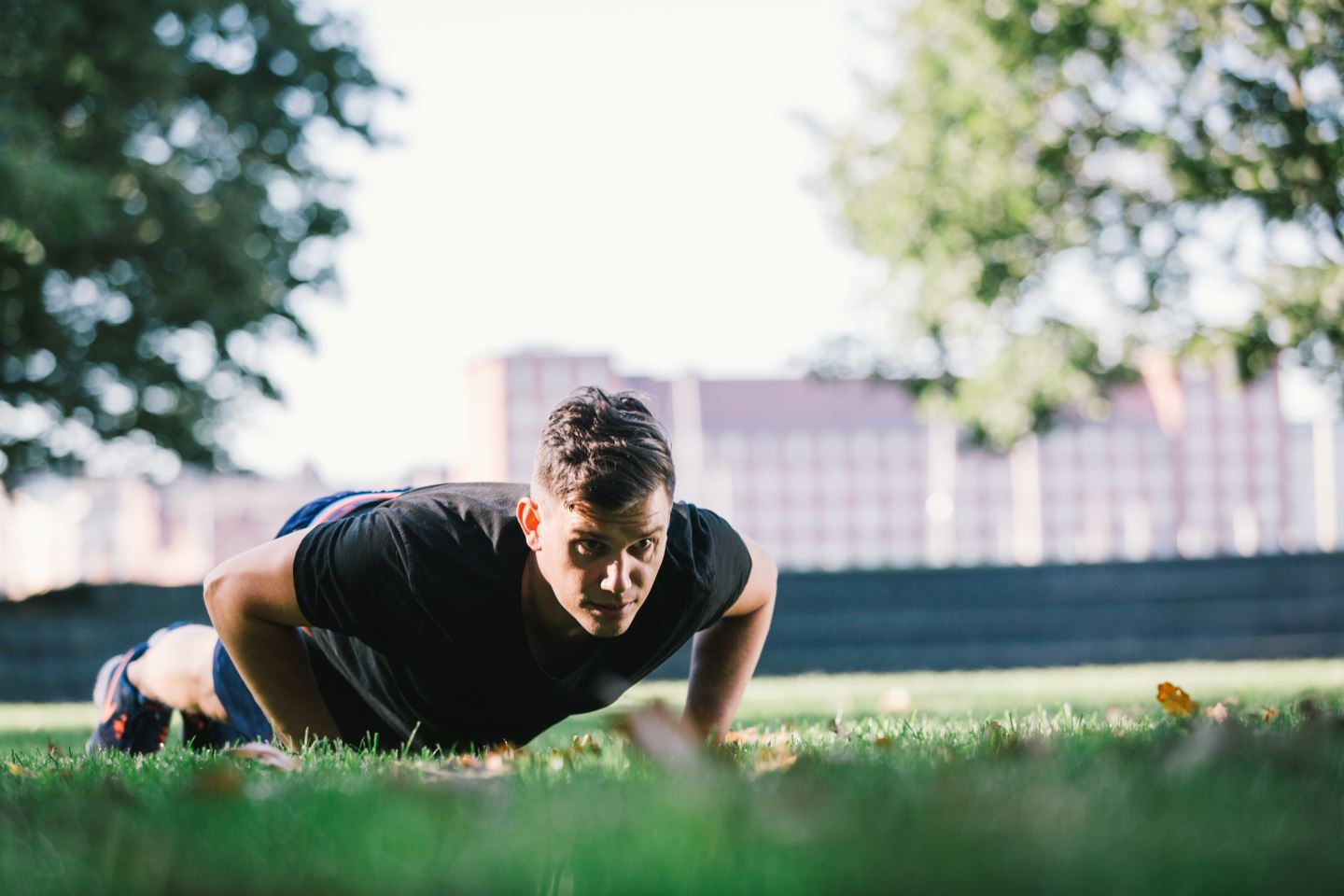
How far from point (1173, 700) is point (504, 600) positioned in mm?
1866

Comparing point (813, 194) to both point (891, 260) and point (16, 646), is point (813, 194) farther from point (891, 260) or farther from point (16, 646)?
point (16, 646)

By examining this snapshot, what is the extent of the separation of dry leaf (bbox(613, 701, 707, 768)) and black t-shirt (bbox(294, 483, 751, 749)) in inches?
26.4

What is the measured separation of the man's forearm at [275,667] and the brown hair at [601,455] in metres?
0.87

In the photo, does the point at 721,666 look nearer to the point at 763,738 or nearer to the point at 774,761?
the point at 763,738

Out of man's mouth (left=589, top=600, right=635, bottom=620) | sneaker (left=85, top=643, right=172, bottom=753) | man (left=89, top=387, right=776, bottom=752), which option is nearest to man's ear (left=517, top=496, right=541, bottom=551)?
man (left=89, top=387, right=776, bottom=752)

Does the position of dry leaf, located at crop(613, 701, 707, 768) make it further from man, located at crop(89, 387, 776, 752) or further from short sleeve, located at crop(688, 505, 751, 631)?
short sleeve, located at crop(688, 505, 751, 631)

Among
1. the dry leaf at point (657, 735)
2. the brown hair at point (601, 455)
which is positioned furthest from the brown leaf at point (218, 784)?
the brown hair at point (601, 455)

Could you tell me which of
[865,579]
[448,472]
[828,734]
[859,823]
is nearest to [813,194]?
[865,579]

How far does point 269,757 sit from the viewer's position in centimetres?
285

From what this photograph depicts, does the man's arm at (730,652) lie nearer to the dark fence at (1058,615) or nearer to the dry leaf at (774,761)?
the dry leaf at (774,761)

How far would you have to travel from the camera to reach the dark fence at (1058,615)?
1397cm

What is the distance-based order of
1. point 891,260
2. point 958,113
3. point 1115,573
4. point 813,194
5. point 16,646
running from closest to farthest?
1. point 16,646
2. point 1115,573
3. point 958,113
4. point 891,260
5. point 813,194

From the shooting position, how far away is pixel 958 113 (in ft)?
52.9

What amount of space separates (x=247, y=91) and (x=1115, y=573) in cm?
1196
